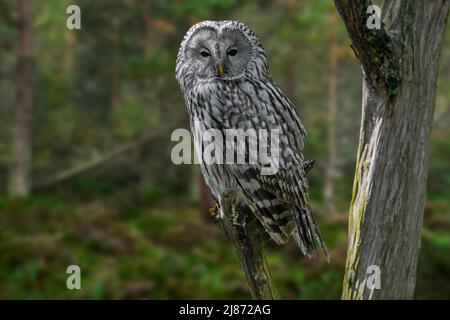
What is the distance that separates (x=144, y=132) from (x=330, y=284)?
17.8 ft

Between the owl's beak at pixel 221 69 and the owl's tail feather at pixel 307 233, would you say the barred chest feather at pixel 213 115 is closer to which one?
the owl's beak at pixel 221 69

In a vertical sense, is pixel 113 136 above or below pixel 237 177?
above

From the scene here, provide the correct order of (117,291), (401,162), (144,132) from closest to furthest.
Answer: (401,162)
(117,291)
(144,132)

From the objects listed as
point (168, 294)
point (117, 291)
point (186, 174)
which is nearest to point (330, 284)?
point (168, 294)

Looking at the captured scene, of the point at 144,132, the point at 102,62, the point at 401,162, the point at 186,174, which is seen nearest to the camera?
the point at 401,162

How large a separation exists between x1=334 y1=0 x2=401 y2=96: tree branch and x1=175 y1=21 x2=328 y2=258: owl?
0.71 metres

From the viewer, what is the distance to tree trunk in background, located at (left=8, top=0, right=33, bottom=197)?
10469 mm

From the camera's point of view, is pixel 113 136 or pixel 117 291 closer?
pixel 117 291

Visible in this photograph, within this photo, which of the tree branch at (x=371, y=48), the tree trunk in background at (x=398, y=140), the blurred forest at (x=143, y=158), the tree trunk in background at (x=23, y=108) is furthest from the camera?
the tree trunk in background at (x=23, y=108)

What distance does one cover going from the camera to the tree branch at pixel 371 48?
2.24 metres

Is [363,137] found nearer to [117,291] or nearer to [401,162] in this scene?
[401,162]

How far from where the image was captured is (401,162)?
2.46 m

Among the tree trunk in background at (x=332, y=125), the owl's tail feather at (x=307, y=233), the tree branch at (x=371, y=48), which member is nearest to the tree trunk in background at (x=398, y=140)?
the tree branch at (x=371, y=48)
